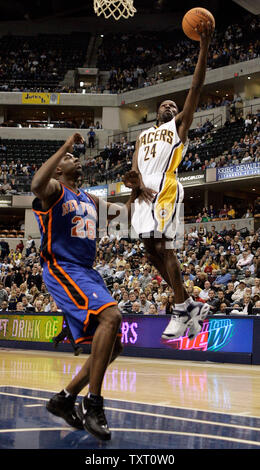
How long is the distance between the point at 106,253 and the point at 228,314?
9.82 metres

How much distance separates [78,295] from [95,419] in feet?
3.19

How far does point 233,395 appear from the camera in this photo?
7.61 m

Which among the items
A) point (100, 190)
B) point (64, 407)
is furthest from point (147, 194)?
point (100, 190)

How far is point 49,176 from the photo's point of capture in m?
4.38

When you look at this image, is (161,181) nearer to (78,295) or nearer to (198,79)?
(198,79)

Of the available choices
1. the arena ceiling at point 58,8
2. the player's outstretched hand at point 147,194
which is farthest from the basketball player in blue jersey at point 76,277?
the arena ceiling at point 58,8

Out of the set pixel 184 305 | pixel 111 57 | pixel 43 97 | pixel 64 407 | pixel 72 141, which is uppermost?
pixel 111 57

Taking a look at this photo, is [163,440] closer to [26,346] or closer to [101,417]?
[101,417]

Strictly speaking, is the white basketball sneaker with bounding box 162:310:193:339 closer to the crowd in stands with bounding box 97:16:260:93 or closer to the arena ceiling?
the crowd in stands with bounding box 97:16:260:93

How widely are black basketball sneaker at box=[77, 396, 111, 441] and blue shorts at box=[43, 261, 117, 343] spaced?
1.67ft

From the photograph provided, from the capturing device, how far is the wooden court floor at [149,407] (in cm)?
447

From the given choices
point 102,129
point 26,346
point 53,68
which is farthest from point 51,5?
point 26,346

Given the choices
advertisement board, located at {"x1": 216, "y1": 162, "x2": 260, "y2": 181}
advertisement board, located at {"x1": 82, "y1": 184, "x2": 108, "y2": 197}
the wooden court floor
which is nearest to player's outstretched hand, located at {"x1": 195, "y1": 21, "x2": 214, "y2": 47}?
the wooden court floor

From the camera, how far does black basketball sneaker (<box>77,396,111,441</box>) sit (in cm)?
430
